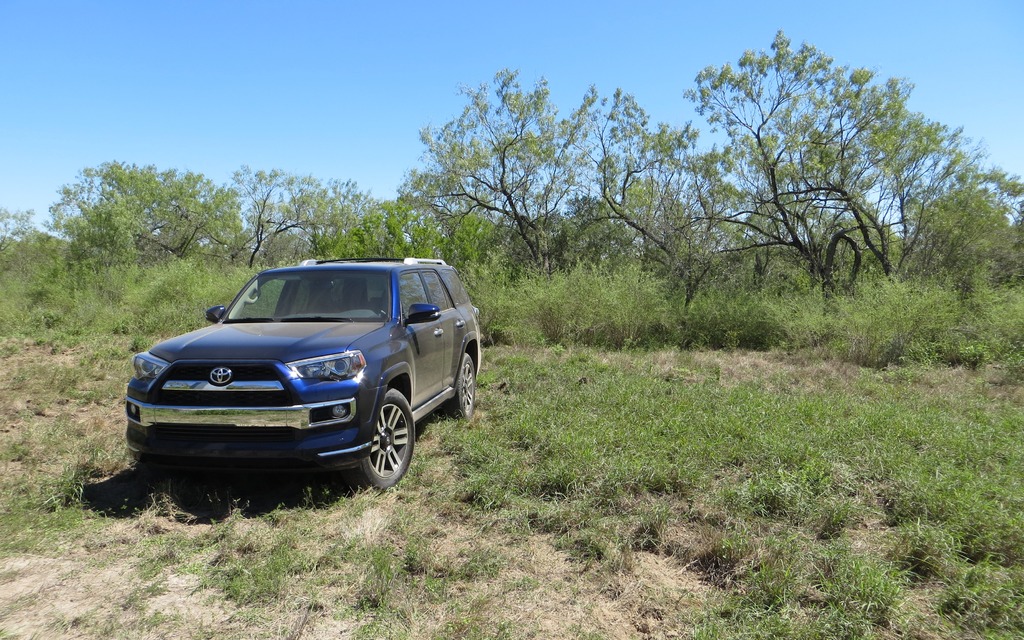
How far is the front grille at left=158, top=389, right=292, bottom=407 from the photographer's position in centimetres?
419

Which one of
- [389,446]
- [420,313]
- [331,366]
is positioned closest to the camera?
[331,366]

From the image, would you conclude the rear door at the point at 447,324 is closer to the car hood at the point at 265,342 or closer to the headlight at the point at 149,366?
the car hood at the point at 265,342

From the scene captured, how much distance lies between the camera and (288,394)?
13.7ft

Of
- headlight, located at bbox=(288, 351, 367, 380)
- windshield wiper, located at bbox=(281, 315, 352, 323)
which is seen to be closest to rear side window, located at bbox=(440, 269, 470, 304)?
windshield wiper, located at bbox=(281, 315, 352, 323)

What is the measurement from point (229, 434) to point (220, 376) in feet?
1.39

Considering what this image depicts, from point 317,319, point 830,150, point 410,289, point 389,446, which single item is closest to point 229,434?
point 389,446

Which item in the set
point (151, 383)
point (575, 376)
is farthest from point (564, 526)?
point (575, 376)

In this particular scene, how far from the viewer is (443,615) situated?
10.1ft

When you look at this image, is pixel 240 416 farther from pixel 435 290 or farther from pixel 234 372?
pixel 435 290

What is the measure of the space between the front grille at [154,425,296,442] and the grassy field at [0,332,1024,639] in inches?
21.7

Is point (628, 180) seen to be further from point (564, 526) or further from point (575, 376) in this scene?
point (564, 526)

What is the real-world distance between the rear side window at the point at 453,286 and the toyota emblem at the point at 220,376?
3.17 meters

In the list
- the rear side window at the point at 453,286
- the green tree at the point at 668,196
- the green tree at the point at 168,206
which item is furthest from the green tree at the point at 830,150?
the green tree at the point at 168,206

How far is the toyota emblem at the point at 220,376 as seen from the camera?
420cm
